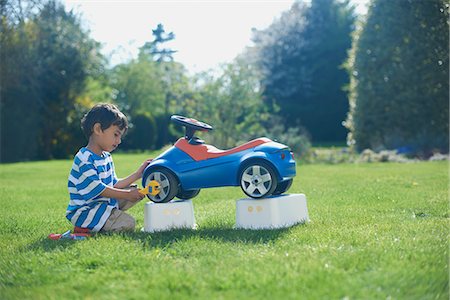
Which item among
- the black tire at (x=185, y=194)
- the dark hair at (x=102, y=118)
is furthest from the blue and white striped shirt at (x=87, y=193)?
the black tire at (x=185, y=194)

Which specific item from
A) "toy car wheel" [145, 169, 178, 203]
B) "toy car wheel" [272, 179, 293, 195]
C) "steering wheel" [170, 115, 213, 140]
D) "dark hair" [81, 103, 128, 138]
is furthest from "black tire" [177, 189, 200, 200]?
"dark hair" [81, 103, 128, 138]

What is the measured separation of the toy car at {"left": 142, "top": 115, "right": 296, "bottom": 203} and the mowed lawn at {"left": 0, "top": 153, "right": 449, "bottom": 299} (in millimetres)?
411

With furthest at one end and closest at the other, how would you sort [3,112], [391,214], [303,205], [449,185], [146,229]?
[3,112] < [449,185] < [391,214] < [303,205] < [146,229]

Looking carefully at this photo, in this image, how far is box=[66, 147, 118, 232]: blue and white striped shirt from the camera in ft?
16.1

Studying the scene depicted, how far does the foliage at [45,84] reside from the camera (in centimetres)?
2181

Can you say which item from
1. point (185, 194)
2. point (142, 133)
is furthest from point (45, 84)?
point (185, 194)

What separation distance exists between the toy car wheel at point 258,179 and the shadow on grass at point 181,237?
0.34 m

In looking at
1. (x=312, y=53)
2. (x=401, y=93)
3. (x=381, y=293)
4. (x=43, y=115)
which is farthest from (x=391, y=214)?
(x=312, y=53)

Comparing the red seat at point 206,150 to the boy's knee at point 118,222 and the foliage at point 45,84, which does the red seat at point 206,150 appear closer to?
the boy's knee at point 118,222

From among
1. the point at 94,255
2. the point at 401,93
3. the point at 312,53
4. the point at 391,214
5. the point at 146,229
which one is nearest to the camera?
the point at 94,255

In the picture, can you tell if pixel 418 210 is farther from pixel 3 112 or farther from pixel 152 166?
pixel 3 112

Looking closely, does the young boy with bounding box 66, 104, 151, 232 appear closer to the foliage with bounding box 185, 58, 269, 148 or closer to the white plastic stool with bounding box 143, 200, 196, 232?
the white plastic stool with bounding box 143, 200, 196, 232

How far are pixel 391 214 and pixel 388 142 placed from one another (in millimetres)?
12328

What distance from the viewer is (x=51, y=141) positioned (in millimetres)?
23031
